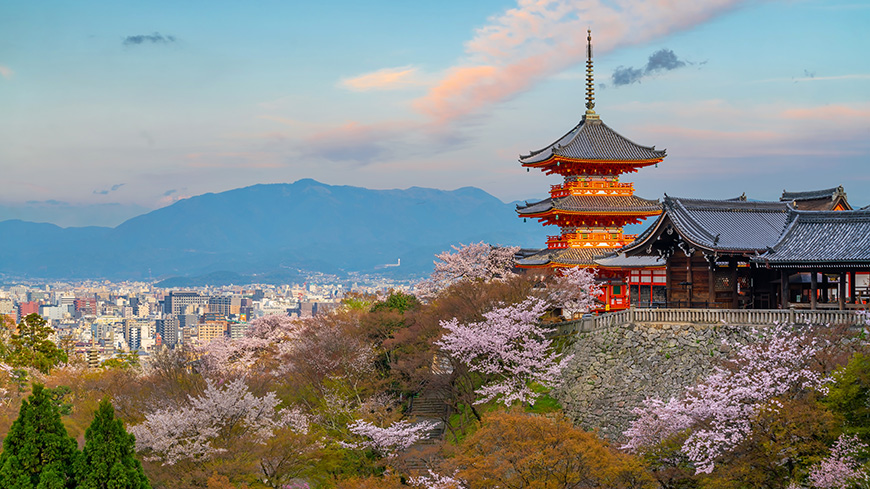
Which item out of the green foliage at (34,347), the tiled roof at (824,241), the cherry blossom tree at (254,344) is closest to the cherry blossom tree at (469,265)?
the cherry blossom tree at (254,344)

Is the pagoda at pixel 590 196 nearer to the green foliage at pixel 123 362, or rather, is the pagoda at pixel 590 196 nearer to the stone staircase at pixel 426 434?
the stone staircase at pixel 426 434

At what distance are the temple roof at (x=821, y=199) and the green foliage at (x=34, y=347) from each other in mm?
35551

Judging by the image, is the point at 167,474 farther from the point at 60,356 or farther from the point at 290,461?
the point at 60,356

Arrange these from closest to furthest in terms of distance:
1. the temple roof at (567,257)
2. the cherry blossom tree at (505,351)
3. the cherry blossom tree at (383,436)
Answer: the cherry blossom tree at (383,436) → the cherry blossom tree at (505,351) → the temple roof at (567,257)

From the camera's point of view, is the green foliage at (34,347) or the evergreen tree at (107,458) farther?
the green foliage at (34,347)

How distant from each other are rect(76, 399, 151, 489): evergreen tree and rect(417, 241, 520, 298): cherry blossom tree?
2565cm

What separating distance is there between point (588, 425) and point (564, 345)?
455 cm

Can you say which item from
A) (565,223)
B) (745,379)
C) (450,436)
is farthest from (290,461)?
(565,223)

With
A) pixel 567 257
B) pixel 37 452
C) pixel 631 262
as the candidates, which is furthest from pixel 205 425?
pixel 567 257

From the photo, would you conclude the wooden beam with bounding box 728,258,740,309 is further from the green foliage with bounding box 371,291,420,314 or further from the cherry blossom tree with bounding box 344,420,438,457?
the green foliage with bounding box 371,291,420,314

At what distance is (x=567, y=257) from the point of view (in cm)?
4109

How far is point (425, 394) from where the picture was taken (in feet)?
127

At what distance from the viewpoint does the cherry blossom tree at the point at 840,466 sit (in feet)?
63.0

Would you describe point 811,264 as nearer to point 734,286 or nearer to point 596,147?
point 734,286
